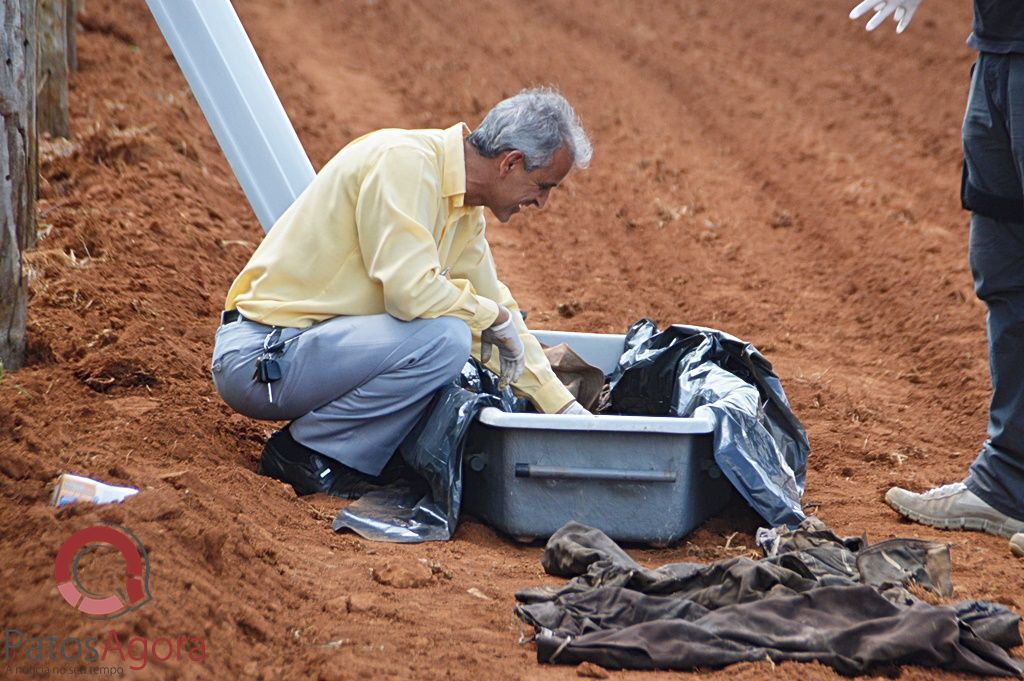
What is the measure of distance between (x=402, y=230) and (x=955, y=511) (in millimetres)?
2079

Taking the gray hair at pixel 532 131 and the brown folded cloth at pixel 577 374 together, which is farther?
the brown folded cloth at pixel 577 374

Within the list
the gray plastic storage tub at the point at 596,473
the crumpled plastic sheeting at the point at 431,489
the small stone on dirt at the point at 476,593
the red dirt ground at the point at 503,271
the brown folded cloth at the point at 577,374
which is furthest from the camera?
the brown folded cloth at the point at 577,374

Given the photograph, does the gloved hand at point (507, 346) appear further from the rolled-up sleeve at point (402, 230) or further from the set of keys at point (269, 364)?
the set of keys at point (269, 364)

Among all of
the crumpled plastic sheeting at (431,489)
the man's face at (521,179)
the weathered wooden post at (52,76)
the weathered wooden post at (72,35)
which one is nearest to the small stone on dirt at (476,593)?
the crumpled plastic sheeting at (431,489)

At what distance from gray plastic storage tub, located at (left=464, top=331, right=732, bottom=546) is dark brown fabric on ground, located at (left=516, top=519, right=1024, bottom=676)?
411 millimetres

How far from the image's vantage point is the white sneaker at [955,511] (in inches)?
148

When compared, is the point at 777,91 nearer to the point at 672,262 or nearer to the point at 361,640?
the point at 672,262

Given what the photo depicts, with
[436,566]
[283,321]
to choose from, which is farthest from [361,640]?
[283,321]

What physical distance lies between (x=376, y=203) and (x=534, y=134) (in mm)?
535

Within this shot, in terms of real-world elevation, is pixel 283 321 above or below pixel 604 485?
above

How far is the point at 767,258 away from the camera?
7164 millimetres

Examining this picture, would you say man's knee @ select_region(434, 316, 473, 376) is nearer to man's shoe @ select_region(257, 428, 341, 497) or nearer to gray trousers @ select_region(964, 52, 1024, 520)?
man's shoe @ select_region(257, 428, 341, 497)

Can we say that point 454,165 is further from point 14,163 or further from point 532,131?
point 14,163

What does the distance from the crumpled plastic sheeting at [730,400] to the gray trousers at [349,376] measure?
0.86 metres
